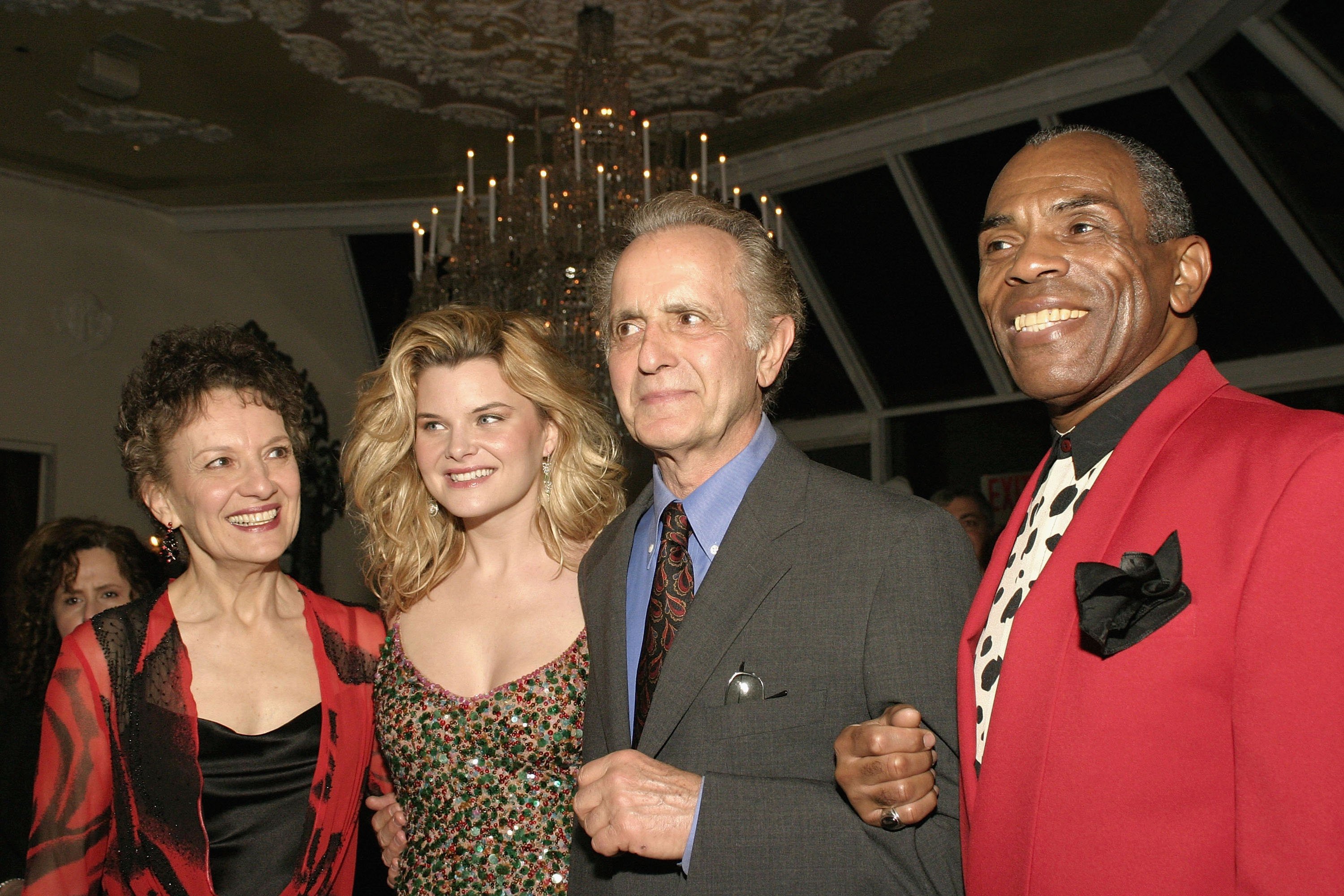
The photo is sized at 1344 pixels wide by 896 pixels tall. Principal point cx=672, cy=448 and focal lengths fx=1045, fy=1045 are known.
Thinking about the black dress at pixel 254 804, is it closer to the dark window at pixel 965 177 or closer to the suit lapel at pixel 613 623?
the suit lapel at pixel 613 623

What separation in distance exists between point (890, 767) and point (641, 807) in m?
0.37

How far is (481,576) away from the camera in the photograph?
2.44 metres

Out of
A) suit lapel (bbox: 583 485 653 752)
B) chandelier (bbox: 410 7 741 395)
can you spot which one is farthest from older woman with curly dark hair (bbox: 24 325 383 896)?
chandelier (bbox: 410 7 741 395)

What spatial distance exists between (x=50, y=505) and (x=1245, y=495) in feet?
25.3

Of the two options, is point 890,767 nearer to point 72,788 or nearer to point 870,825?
point 870,825

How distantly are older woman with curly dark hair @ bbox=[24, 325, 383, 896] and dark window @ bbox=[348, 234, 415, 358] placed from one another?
6.60m

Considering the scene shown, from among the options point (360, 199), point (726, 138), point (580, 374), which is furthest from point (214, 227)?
point (580, 374)

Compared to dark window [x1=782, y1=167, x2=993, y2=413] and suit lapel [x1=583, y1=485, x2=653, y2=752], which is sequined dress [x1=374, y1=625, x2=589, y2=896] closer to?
suit lapel [x1=583, y1=485, x2=653, y2=752]

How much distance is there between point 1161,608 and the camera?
44.2 inches

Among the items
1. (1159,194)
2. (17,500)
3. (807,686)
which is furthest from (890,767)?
(17,500)

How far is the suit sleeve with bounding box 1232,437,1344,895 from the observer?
1.00 metres

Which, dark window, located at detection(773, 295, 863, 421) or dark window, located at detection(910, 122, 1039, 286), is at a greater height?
dark window, located at detection(910, 122, 1039, 286)

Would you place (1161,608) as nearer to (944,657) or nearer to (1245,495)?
(1245,495)

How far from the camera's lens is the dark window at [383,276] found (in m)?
8.75
